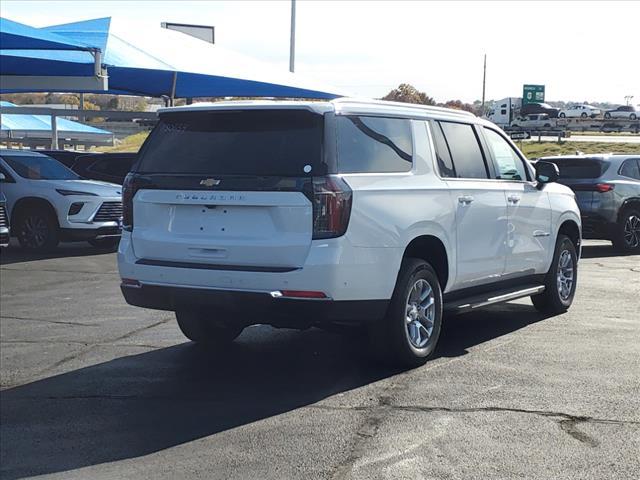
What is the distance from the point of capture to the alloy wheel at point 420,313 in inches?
276

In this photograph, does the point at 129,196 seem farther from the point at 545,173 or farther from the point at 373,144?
the point at 545,173

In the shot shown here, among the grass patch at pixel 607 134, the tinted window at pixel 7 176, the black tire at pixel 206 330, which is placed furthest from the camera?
the grass patch at pixel 607 134

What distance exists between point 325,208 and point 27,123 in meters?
42.5

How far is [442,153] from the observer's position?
756 centimetres

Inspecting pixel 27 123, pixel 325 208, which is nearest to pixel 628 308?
pixel 325 208

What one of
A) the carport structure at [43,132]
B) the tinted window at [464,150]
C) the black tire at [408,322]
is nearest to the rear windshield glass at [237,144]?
the black tire at [408,322]

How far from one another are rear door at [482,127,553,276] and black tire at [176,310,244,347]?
8.38 feet

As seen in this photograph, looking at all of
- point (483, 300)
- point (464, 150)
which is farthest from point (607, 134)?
point (483, 300)

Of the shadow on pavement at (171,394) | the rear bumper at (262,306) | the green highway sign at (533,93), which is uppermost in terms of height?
the green highway sign at (533,93)

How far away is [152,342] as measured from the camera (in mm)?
8383

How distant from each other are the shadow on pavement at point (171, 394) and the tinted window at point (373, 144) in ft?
5.20

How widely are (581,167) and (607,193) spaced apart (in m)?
0.67

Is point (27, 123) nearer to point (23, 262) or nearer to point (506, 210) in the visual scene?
point (23, 262)

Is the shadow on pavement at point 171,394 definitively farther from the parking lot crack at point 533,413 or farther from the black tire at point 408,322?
the parking lot crack at point 533,413
